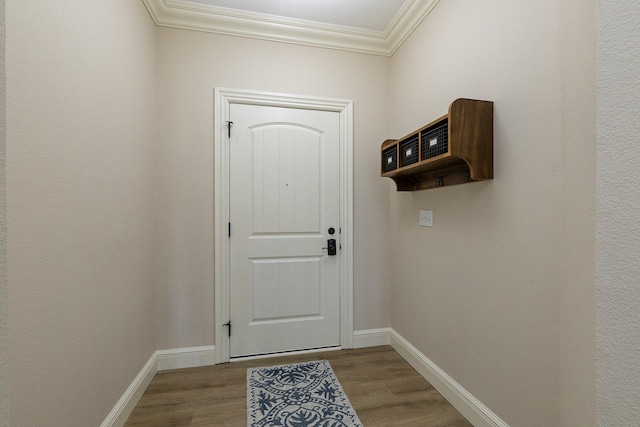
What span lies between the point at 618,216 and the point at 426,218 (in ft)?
4.51

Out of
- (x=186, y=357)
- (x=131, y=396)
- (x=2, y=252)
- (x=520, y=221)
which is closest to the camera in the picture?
(x=2, y=252)

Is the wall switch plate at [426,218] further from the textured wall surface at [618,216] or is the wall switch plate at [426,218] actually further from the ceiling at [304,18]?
the ceiling at [304,18]

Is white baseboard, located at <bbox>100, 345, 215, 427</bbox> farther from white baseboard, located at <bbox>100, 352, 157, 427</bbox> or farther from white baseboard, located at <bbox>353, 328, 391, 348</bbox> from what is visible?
white baseboard, located at <bbox>353, 328, 391, 348</bbox>

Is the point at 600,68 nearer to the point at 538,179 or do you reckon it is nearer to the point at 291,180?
the point at 538,179

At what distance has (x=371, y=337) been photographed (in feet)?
8.48

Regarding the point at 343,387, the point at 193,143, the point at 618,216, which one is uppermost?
the point at 193,143

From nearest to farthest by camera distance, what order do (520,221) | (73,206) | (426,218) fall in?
(73,206) → (520,221) → (426,218)

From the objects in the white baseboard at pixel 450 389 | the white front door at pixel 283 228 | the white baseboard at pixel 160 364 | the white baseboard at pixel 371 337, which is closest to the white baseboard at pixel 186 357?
the white baseboard at pixel 160 364

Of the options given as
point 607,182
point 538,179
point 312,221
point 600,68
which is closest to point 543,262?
point 538,179

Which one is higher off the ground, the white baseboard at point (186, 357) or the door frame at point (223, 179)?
the door frame at point (223, 179)

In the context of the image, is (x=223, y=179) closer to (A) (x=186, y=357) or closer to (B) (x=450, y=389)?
(A) (x=186, y=357)

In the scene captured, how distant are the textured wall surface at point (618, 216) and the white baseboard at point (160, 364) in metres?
2.19

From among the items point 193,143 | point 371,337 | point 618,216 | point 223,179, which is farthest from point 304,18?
point 371,337

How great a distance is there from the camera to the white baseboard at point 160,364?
169 cm
